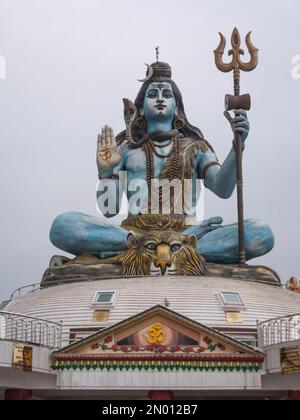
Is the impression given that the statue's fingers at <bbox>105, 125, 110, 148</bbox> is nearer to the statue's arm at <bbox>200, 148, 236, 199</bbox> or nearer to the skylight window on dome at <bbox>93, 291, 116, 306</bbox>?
the statue's arm at <bbox>200, 148, 236, 199</bbox>

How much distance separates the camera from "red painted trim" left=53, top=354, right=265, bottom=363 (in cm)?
2397

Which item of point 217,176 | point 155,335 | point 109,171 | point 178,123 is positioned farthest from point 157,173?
point 155,335

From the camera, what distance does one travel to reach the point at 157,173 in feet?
117

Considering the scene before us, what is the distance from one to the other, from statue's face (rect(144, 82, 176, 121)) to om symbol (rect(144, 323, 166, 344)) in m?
14.1

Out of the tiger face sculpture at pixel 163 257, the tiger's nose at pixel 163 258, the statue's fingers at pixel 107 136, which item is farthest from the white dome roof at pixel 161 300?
the statue's fingers at pixel 107 136

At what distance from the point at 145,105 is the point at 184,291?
1130cm

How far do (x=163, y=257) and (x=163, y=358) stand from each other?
7.93 m

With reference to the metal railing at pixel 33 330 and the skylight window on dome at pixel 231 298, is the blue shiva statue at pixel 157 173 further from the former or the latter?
the metal railing at pixel 33 330

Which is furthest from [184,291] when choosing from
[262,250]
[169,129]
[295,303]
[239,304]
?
[169,129]

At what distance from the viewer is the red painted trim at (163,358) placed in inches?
944

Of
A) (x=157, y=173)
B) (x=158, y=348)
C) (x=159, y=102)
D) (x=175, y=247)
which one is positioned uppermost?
(x=159, y=102)

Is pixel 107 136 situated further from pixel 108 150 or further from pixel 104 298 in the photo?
pixel 104 298

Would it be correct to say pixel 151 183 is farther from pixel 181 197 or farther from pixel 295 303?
pixel 295 303

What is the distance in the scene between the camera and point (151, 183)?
35.7 metres
